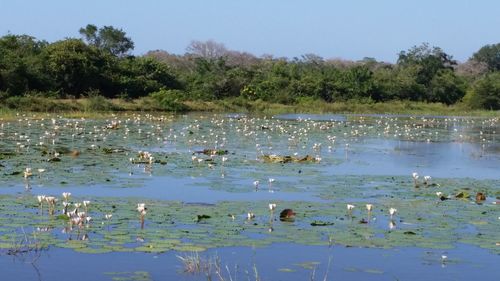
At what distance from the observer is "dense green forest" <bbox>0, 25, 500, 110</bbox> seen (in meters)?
35.3

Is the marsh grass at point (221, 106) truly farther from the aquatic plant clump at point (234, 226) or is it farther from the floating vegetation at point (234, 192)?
the aquatic plant clump at point (234, 226)

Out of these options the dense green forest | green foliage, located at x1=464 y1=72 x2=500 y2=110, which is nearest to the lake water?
the dense green forest

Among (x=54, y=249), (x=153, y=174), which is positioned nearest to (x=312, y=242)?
(x=54, y=249)

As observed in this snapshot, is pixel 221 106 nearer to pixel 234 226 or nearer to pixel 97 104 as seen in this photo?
pixel 97 104

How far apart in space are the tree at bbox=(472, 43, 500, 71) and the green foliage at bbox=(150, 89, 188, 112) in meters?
63.3

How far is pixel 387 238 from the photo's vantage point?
25.3 ft

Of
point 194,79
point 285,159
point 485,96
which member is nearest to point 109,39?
point 194,79

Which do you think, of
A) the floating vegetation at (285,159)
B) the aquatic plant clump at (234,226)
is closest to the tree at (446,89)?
the floating vegetation at (285,159)

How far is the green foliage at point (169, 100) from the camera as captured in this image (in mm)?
37875

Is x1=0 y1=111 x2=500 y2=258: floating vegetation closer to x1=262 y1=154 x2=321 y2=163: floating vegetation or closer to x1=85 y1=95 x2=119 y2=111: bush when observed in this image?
x1=262 y1=154 x2=321 y2=163: floating vegetation

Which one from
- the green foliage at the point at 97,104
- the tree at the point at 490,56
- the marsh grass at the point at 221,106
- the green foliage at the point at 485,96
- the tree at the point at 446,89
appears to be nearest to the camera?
the marsh grass at the point at 221,106

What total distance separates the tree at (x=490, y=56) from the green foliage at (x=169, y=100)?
6330 cm

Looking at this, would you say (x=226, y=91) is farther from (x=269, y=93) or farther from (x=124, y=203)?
(x=124, y=203)

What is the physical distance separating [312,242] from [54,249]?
251cm
